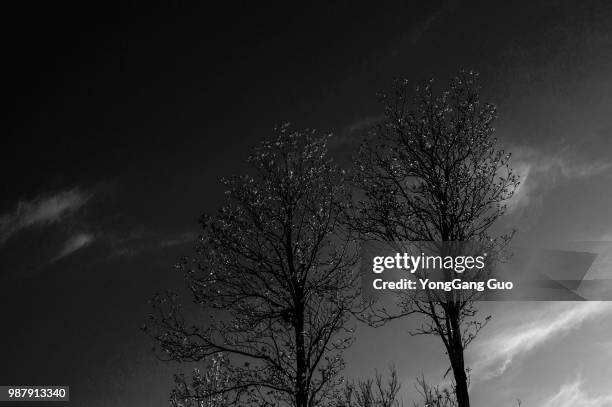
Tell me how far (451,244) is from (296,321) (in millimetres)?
5236

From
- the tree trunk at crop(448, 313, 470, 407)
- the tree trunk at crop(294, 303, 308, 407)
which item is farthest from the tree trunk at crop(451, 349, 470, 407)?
the tree trunk at crop(294, 303, 308, 407)

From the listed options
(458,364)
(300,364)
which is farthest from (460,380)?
(300,364)

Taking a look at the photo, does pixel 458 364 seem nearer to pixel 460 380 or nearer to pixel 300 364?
pixel 460 380

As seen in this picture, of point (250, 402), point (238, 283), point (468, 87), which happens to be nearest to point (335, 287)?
point (238, 283)

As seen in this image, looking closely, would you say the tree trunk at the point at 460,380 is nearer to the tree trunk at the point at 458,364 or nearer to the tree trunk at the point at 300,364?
the tree trunk at the point at 458,364

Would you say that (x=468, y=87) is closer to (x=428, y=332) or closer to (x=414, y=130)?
(x=414, y=130)

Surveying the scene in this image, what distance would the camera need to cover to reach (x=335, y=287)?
18422 mm

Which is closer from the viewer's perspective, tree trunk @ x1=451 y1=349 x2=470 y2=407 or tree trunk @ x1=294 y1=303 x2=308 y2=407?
tree trunk @ x1=451 y1=349 x2=470 y2=407

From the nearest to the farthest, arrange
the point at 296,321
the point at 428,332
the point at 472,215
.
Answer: the point at 428,332
the point at 472,215
the point at 296,321

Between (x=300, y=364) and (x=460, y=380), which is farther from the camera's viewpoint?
(x=300, y=364)

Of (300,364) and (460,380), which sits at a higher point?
(300,364)

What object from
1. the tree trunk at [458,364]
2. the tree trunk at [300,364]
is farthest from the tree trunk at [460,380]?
the tree trunk at [300,364]

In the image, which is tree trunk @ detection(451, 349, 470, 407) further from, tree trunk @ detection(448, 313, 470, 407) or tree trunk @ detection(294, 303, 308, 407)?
tree trunk @ detection(294, 303, 308, 407)

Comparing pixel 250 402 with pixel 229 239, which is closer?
pixel 250 402
